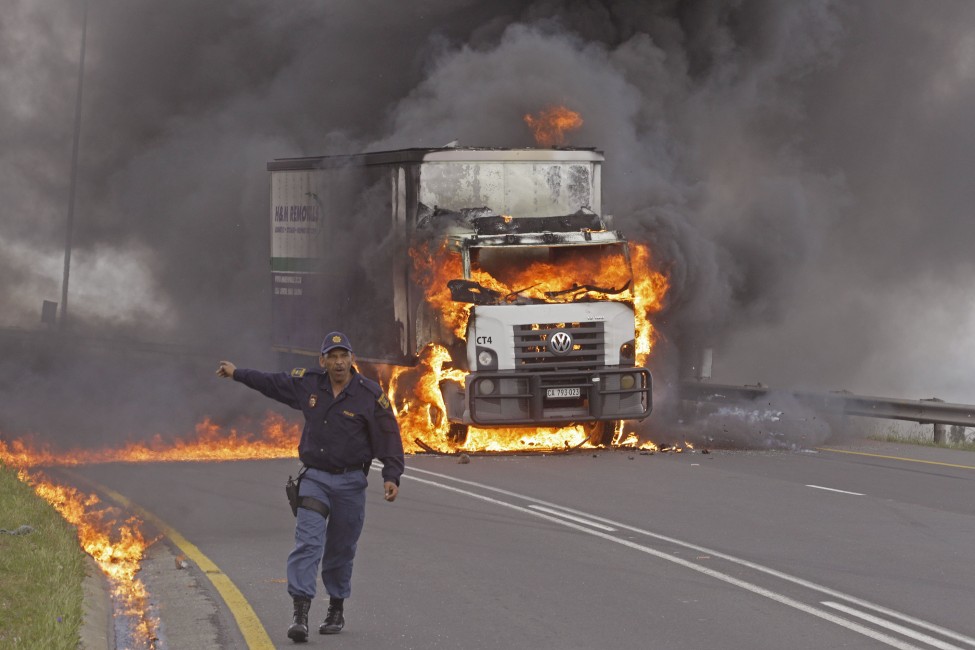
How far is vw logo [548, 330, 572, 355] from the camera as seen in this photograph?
54.7 feet

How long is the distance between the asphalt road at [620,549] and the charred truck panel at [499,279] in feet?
2.61

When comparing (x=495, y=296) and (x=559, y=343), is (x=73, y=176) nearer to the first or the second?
(x=495, y=296)

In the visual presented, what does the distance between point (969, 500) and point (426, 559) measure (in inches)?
215

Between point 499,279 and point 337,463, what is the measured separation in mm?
9335

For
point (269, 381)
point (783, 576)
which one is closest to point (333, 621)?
point (269, 381)

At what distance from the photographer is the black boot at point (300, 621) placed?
305 inches

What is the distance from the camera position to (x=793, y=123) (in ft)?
99.2

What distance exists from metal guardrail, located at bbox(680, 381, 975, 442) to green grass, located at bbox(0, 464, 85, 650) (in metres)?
10.9

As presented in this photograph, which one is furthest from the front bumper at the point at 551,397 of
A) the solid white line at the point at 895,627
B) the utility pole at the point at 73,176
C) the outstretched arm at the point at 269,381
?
the utility pole at the point at 73,176

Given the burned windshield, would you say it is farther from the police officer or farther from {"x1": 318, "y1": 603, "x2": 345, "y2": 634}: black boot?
{"x1": 318, "y1": 603, "x2": 345, "y2": 634}: black boot

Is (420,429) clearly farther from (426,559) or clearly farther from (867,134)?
Result: (867,134)

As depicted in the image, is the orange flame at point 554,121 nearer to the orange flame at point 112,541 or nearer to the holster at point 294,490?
the orange flame at point 112,541

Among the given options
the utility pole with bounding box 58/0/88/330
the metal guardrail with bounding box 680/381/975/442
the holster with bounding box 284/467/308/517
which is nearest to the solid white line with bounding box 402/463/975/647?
the holster with bounding box 284/467/308/517

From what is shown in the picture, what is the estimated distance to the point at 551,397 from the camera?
16.7m
